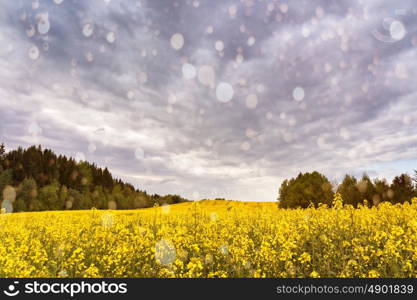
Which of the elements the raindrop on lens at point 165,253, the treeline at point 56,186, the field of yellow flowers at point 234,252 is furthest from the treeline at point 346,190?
the treeline at point 56,186

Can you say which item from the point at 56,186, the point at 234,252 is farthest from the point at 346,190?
the point at 56,186

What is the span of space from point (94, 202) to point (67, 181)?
11326 millimetres

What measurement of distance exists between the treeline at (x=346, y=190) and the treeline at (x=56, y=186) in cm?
3094

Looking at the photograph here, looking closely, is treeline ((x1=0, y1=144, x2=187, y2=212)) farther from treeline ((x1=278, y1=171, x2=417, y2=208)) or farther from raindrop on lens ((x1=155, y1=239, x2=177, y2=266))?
raindrop on lens ((x1=155, y1=239, x2=177, y2=266))

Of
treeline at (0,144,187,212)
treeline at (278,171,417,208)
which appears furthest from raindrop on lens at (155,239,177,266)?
treeline at (0,144,187,212)

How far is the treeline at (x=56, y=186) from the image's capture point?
197 feet

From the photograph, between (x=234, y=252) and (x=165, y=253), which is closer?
(x=234, y=252)

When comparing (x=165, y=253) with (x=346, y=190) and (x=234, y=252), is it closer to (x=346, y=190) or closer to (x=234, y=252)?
(x=234, y=252)

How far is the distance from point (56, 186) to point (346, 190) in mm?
59531

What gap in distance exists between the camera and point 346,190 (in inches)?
1033

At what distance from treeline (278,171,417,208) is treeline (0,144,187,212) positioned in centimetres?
3094

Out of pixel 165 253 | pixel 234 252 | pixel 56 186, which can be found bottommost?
pixel 165 253

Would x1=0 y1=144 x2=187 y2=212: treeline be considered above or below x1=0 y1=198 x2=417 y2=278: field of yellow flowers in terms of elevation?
above

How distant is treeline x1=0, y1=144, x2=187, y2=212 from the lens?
60.1m
